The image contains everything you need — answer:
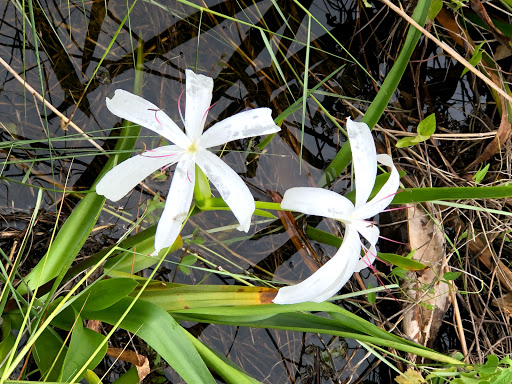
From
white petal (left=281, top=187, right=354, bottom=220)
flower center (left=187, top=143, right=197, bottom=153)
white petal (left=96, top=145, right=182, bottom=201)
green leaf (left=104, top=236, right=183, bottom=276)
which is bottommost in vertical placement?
green leaf (left=104, top=236, right=183, bottom=276)

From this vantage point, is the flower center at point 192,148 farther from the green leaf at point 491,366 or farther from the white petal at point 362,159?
the green leaf at point 491,366

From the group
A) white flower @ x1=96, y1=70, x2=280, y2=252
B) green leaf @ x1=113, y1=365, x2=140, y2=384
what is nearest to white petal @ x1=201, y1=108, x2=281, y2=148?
white flower @ x1=96, y1=70, x2=280, y2=252

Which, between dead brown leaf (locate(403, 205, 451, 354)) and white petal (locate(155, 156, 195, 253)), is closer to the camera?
white petal (locate(155, 156, 195, 253))

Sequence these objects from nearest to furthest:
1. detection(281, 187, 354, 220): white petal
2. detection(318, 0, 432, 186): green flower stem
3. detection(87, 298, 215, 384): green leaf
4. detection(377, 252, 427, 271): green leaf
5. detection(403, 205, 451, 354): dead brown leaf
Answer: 1. detection(281, 187, 354, 220): white petal
2. detection(87, 298, 215, 384): green leaf
3. detection(318, 0, 432, 186): green flower stem
4. detection(377, 252, 427, 271): green leaf
5. detection(403, 205, 451, 354): dead brown leaf

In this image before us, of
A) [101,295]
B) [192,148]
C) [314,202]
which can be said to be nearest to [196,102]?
[192,148]

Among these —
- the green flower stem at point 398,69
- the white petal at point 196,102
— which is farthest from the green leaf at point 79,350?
the green flower stem at point 398,69

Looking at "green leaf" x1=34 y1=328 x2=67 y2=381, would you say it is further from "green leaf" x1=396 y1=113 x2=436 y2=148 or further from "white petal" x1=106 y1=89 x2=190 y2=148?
"green leaf" x1=396 y1=113 x2=436 y2=148
